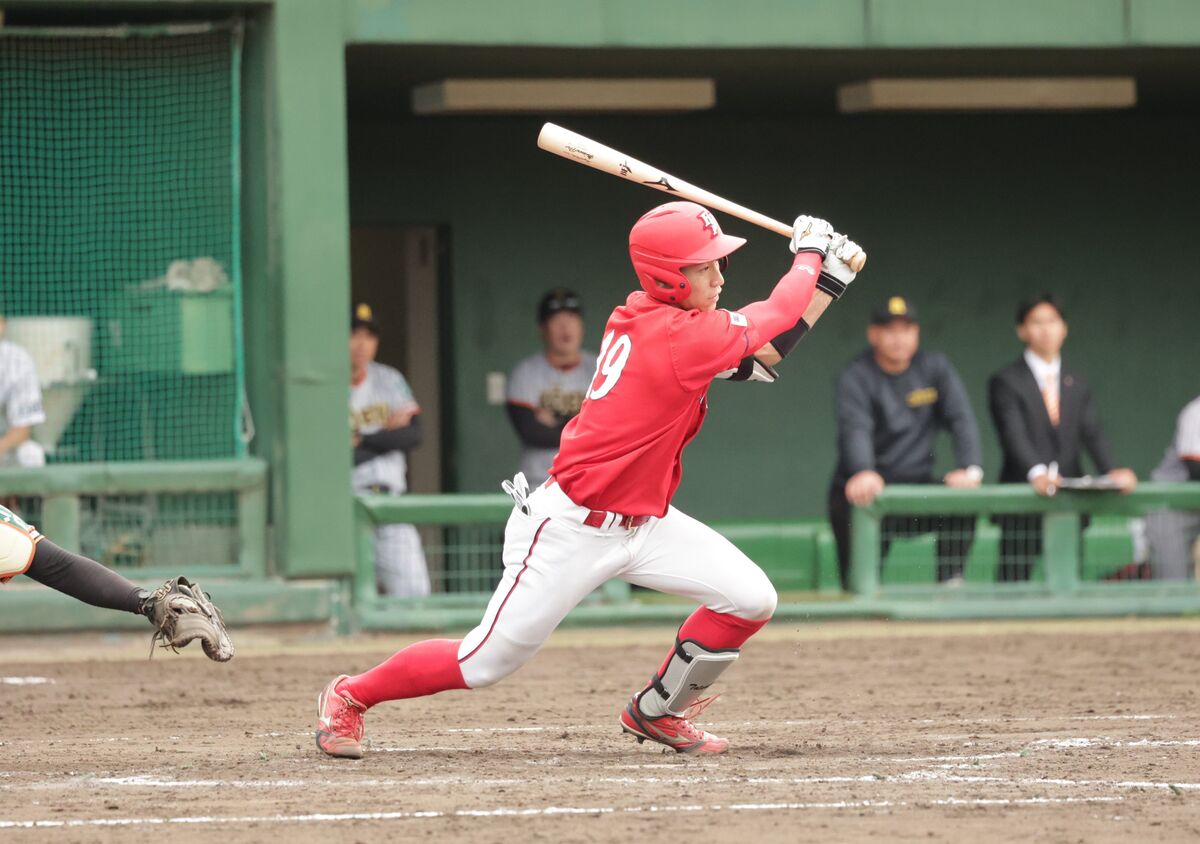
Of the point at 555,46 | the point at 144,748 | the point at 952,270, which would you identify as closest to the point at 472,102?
the point at 555,46

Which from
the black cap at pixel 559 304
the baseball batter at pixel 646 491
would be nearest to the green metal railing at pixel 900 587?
the black cap at pixel 559 304

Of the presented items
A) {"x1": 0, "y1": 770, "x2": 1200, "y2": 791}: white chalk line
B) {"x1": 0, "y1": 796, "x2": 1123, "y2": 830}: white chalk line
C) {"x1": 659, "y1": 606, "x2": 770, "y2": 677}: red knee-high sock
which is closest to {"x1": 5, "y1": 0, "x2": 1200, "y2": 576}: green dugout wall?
{"x1": 659, "y1": 606, "x2": 770, "y2": 677}: red knee-high sock

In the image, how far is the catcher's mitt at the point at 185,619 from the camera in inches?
202

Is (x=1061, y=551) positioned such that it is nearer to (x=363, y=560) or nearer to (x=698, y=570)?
(x=363, y=560)

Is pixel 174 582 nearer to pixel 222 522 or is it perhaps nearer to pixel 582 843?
pixel 582 843

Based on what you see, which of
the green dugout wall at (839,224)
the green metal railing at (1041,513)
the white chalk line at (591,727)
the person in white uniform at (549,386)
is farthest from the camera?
the green dugout wall at (839,224)

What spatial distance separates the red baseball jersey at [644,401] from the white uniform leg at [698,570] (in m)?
0.11

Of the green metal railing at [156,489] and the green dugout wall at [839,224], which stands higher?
the green dugout wall at [839,224]

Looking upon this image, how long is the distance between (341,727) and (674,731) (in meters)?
0.92

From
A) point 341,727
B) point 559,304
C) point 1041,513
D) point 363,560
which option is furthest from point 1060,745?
point 559,304

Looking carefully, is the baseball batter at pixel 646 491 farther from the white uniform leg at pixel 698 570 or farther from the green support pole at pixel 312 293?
the green support pole at pixel 312 293

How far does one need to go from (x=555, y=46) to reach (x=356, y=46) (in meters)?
0.90

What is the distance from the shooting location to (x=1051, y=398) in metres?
9.34

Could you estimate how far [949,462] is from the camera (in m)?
Result: 11.7
